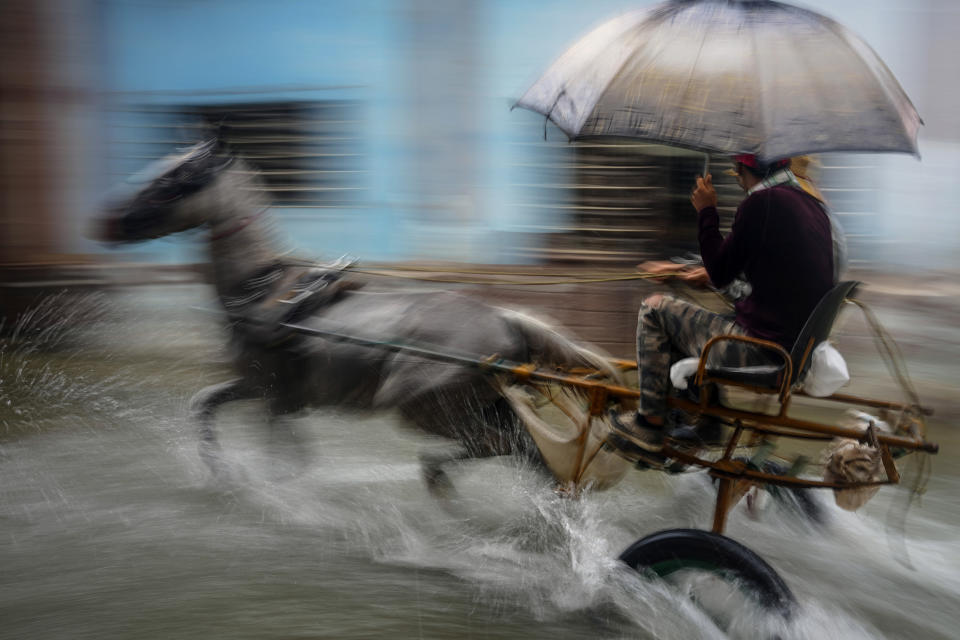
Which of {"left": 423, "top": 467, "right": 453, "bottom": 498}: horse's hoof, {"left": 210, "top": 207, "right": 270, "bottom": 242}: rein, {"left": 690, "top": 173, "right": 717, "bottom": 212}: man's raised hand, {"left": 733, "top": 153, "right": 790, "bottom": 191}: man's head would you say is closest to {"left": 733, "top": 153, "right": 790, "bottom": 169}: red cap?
{"left": 733, "top": 153, "right": 790, "bottom": 191}: man's head

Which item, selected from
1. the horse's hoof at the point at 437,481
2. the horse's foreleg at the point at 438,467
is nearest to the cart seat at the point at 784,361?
the horse's foreleg at the point at 438,467

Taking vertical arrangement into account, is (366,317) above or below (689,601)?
above

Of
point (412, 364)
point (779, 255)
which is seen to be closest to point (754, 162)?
point (779, 255)

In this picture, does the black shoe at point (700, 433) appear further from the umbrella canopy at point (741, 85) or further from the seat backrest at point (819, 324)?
the umbrella canopy at point (741, 85)

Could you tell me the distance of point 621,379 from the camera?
3090mm

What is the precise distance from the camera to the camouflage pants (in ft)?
8.20

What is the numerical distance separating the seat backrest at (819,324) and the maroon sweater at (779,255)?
0.08 m

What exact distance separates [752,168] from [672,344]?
2.01ft

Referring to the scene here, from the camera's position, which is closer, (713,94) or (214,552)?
(713,94)

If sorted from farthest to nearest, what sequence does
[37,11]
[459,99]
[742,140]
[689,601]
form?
1. [37,11]
2. [459,99]
3. [689,601]
4. [742,140]

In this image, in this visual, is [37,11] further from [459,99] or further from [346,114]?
[459,99]

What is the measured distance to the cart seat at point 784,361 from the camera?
7.28 feet

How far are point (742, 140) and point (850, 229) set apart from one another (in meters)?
3.86

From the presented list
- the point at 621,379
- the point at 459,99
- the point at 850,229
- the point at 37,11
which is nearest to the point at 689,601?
the point at 621,379
